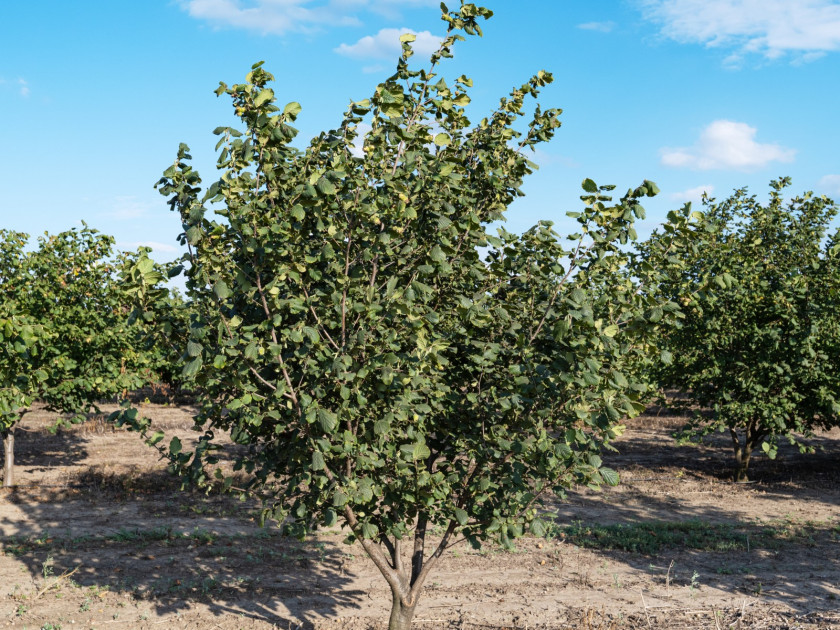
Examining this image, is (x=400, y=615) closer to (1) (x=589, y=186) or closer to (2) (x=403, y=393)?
(2) (x=403, y=393)

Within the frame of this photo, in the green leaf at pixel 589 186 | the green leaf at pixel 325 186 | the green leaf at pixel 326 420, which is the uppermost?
the green leaf at pixel 589 186

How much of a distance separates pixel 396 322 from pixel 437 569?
6.33 m

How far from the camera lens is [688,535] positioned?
478 inches

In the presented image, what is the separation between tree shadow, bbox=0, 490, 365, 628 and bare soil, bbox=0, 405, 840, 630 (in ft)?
0.11

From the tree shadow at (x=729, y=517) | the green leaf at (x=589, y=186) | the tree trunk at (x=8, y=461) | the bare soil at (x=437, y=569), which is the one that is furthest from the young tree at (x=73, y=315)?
the green leaf at (x=589, y=186)

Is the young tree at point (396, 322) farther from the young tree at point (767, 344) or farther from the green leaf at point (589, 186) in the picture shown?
the young tree at point (767, 344)

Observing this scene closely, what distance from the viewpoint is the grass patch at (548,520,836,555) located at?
11.4 meters

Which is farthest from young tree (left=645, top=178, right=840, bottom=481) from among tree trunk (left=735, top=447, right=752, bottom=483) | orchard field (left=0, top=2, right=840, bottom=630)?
orchard field (left=0, top=2, right=840, bottom=630)

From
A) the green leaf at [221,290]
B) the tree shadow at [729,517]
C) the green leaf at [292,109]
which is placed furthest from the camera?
the tree shadow at [729,517]

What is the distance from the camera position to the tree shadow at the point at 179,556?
8.63 metres

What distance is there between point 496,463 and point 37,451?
18.3 meters

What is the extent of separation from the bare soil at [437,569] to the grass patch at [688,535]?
0.05 meters

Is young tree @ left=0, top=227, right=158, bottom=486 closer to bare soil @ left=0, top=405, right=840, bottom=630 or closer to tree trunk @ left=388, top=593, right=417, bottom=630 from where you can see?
bare soil @ left=0, top=405, right=840, bottom=630

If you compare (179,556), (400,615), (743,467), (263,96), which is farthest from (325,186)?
(743,467)
